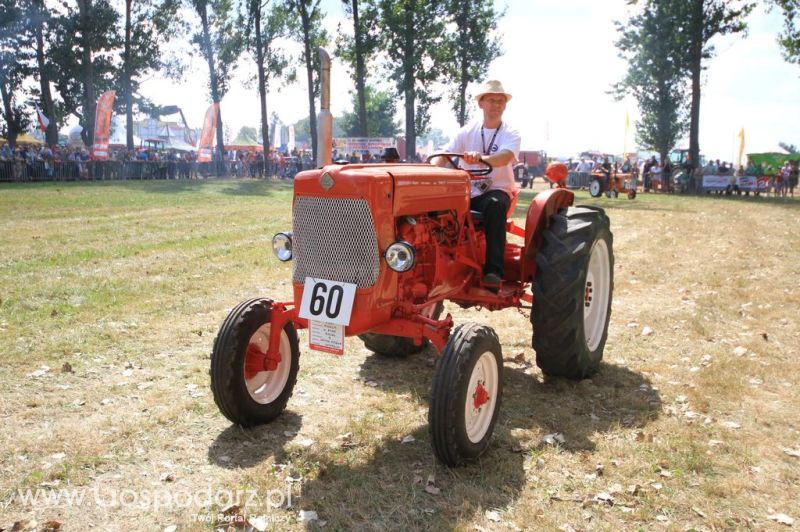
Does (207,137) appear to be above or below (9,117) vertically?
below

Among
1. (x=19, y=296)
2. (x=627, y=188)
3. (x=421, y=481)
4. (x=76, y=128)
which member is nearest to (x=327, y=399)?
(x=421, y=481)

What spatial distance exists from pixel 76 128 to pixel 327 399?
41387 millimetres

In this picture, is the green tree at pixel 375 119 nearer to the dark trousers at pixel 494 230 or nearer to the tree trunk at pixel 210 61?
the tree trunk at pixel 210 61

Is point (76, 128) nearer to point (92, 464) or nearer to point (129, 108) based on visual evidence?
point (129, 108)

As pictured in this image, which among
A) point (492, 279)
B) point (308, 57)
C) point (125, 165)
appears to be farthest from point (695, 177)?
point (492, 279)

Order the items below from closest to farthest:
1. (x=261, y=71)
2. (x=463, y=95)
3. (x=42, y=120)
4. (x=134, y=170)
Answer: (x=134, y=170), (x=42, y=120), (x=261, y=71), (x=463, y=95)

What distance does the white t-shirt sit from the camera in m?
4.56

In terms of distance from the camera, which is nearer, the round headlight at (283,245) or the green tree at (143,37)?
the round headlight at (283,245)

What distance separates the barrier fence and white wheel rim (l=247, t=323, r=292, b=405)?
72.7ft

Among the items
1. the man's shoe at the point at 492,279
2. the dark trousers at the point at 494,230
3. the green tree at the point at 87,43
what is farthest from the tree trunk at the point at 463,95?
the man's shoe at the point at 492,279

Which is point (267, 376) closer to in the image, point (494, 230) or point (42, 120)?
point (494, 230)

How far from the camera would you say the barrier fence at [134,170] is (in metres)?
22.3

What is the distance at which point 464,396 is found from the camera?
10.1 ft

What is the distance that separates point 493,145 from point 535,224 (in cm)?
70
